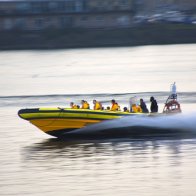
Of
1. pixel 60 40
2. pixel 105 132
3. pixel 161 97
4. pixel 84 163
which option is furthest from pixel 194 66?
pixel 84 163

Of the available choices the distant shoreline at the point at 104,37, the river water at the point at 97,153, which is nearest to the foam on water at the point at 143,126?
the river water at the point at 97,153

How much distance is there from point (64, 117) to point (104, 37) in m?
67.4

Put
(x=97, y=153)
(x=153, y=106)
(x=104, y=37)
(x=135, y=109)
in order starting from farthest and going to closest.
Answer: (x=104, y=37) < (x=153, y=106) < (x=135, y=109) < (x=97, y=153)

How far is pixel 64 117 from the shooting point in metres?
29.0

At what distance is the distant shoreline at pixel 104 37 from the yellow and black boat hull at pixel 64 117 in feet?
210

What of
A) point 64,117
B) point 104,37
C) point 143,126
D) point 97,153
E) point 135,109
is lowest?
point 97,153

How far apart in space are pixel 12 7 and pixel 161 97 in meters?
61.1

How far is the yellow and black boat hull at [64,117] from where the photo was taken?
2897cm

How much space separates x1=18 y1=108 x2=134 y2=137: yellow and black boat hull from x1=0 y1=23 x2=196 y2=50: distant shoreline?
6416cm

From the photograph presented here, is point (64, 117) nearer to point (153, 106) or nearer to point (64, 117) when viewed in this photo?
point (64, 117)

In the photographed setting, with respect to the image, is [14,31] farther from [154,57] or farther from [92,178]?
[92,178]

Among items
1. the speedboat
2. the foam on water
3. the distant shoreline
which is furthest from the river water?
the distant shoreline

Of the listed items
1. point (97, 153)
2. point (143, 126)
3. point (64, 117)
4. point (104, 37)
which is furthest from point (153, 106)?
point (104, 37)

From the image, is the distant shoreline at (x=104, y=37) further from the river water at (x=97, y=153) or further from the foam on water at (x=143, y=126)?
the foam on water at (x=143, y=126)
